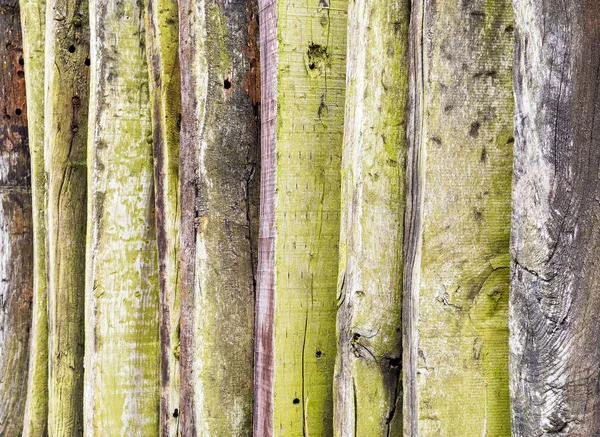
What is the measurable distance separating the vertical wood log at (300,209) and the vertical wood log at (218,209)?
15 centimetres

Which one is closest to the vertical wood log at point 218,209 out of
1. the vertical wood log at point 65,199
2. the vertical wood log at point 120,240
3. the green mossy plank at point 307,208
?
the green mossy plank at point 307,208

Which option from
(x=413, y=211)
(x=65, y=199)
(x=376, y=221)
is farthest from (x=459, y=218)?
(x=65, y=199)

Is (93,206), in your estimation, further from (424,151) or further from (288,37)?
(424,151)

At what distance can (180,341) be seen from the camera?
7.23ft

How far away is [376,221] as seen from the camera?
1.75m

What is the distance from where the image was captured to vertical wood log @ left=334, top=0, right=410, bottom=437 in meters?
1.74

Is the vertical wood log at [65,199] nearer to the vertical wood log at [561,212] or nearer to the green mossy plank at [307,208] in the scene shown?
the green mossy plank at [307,208]

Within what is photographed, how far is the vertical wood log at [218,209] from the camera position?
209 centimetres

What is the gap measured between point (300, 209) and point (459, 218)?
0.46 meters

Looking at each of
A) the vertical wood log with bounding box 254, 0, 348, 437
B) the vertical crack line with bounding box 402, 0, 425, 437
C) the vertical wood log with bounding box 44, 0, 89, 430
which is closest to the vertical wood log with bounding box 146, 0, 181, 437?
the vertical wood log with bounding box 254, 0, 348, 437

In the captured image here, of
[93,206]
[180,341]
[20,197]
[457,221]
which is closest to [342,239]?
[457,221]

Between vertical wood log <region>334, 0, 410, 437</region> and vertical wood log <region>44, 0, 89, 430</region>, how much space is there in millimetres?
1354

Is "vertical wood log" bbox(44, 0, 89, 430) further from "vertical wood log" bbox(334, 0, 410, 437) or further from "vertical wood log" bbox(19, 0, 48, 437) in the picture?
"vertical wood log" bbox(334, 0, 410, 437)

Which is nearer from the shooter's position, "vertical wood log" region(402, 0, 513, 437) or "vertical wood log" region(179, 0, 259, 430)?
"vertical wood log" region(402, 0, 513, 437)
